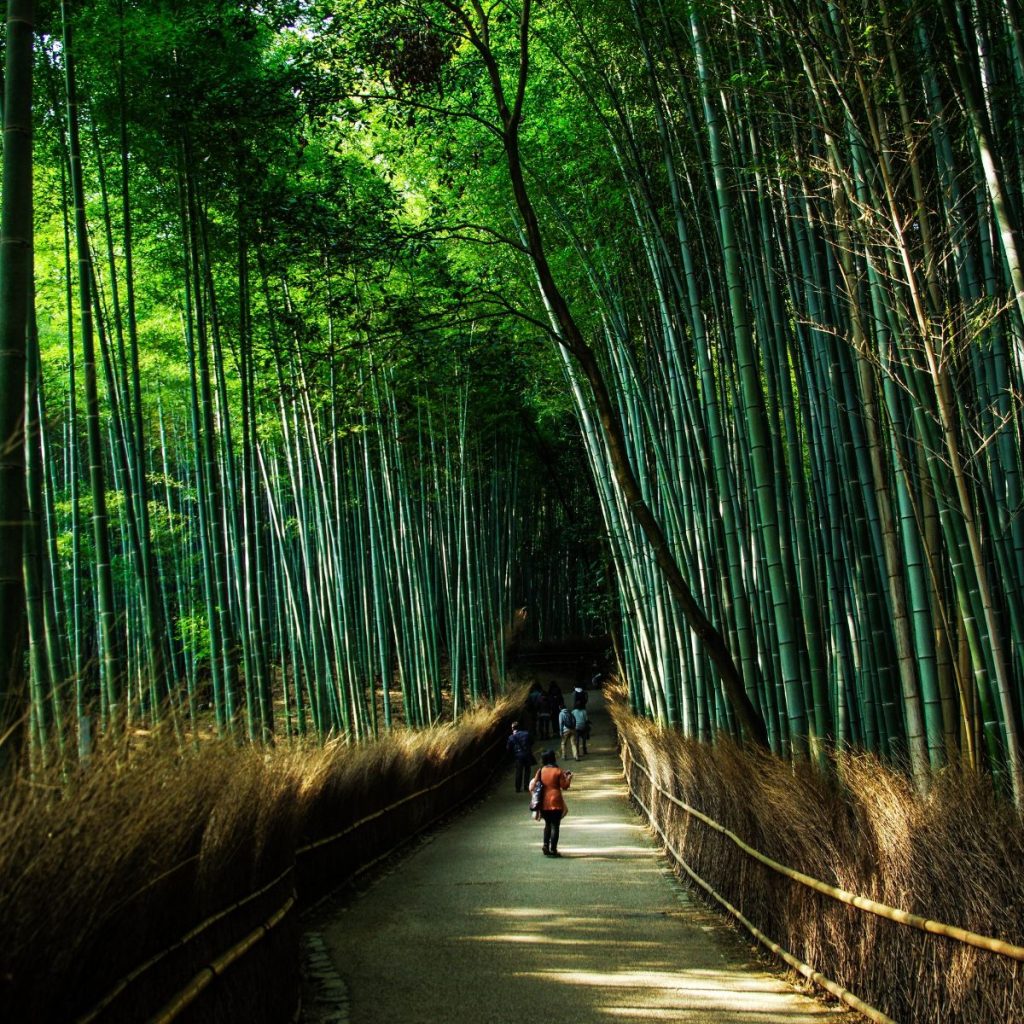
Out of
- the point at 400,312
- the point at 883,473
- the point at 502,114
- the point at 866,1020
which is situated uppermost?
the point at 502,114

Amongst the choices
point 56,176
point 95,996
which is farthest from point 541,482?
point 95,996

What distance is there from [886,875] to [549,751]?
449 centimetres

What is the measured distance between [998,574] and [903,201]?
1.37m

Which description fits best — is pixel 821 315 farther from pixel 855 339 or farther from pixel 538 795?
pixel 538 795

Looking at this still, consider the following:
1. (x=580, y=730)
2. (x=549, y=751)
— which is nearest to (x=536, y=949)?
(x=549, y=751)

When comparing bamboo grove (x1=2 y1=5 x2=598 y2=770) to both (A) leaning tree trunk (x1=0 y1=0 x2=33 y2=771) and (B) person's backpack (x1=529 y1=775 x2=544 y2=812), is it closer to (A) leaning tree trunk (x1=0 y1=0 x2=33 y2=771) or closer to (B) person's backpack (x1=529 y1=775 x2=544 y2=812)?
(A) leaning tree trunk (x1=0 y1=0 x2=33 y2=771)

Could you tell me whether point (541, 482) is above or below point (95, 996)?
above

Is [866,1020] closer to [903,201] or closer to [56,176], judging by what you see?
[903,201]

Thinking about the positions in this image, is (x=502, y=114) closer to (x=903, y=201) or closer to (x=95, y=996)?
(x=903, y=201)

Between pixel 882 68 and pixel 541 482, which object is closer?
pixel 882 68

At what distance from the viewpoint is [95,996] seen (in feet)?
7.13

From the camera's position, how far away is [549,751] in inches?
296

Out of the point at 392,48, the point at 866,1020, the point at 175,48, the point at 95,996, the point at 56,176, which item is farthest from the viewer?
the point at 56,176

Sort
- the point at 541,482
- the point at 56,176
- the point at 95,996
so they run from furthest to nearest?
the point at 541,482, the point at 56,176, the point at 95,996
